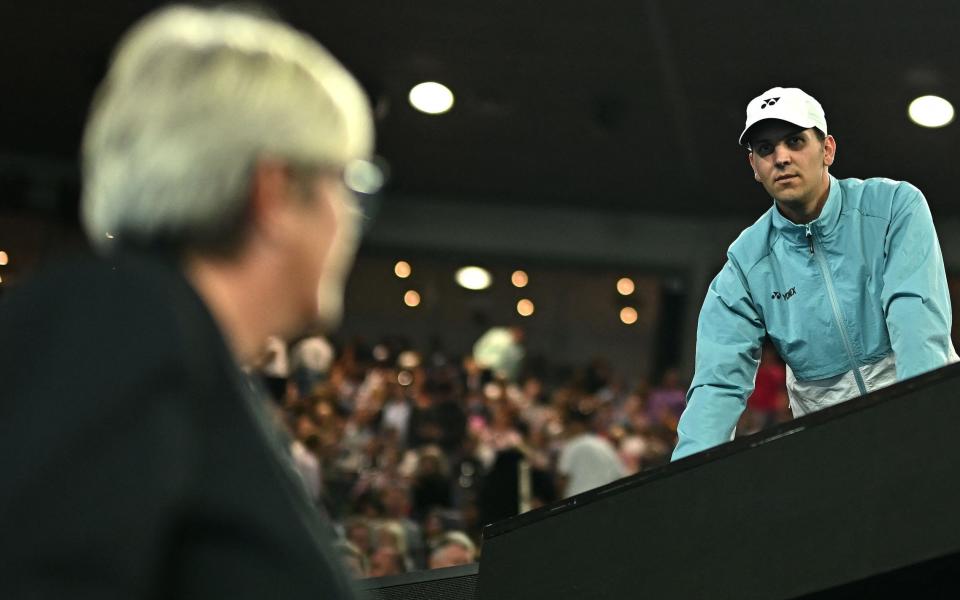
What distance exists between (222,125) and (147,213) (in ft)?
0.31

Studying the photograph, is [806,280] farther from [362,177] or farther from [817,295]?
[362,177]

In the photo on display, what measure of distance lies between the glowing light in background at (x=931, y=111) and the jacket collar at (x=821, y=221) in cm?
756

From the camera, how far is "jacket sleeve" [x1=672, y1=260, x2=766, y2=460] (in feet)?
11.8

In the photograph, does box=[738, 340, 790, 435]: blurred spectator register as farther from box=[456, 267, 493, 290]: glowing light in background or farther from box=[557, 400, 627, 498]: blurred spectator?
box=[456, 267, 493, 290]: glowing light in background

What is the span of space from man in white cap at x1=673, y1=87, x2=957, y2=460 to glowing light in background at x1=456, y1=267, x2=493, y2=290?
39.4ft

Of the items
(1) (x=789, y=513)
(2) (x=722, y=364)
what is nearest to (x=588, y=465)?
(2) (x=722, y=364)

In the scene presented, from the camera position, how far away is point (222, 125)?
44.2 inches

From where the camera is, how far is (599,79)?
1096 centimetres

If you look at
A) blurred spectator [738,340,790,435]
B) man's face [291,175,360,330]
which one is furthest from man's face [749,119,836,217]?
blurred spectator [738,340,790,435]

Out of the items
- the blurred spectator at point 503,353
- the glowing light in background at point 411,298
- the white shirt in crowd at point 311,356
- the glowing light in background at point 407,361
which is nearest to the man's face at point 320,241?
the white shirt in crowd at point 311,356

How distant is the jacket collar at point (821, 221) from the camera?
3635 millimetres

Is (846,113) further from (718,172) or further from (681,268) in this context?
(681,268)

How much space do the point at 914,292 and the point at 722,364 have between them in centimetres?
54

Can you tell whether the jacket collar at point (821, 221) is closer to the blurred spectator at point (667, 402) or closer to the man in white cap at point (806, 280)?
the man in white cap at point (806, 280)
